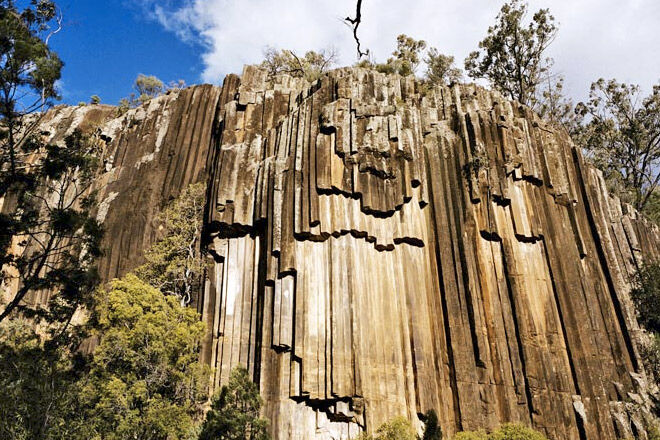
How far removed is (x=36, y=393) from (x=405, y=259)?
12.6 m

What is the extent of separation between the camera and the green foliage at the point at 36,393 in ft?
40.8

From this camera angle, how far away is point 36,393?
13.2 metres

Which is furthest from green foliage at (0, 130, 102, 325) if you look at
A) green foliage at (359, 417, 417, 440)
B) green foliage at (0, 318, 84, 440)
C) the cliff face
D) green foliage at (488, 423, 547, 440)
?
green foliage at (488, 423, 547, 440)

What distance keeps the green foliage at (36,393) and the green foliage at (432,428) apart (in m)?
9.95

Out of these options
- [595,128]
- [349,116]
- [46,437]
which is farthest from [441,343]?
[595,128]

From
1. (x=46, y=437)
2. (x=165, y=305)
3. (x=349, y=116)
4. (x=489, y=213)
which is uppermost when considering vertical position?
(x=349, y=116)

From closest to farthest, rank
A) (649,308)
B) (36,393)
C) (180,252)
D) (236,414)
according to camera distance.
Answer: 1. (36,393)
2. (236,414)
3. (649,308)
4. (180,252)

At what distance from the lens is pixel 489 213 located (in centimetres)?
2042

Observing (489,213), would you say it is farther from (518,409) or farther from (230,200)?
(230,200)

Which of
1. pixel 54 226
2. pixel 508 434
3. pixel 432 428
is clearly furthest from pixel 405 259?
pixel 54 226

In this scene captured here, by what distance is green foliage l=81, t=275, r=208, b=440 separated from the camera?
46.6 ft

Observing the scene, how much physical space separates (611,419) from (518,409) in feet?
11.3

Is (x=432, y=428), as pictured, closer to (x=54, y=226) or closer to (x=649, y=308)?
(x=649, y=308)

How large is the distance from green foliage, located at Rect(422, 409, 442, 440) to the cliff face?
756 mm
